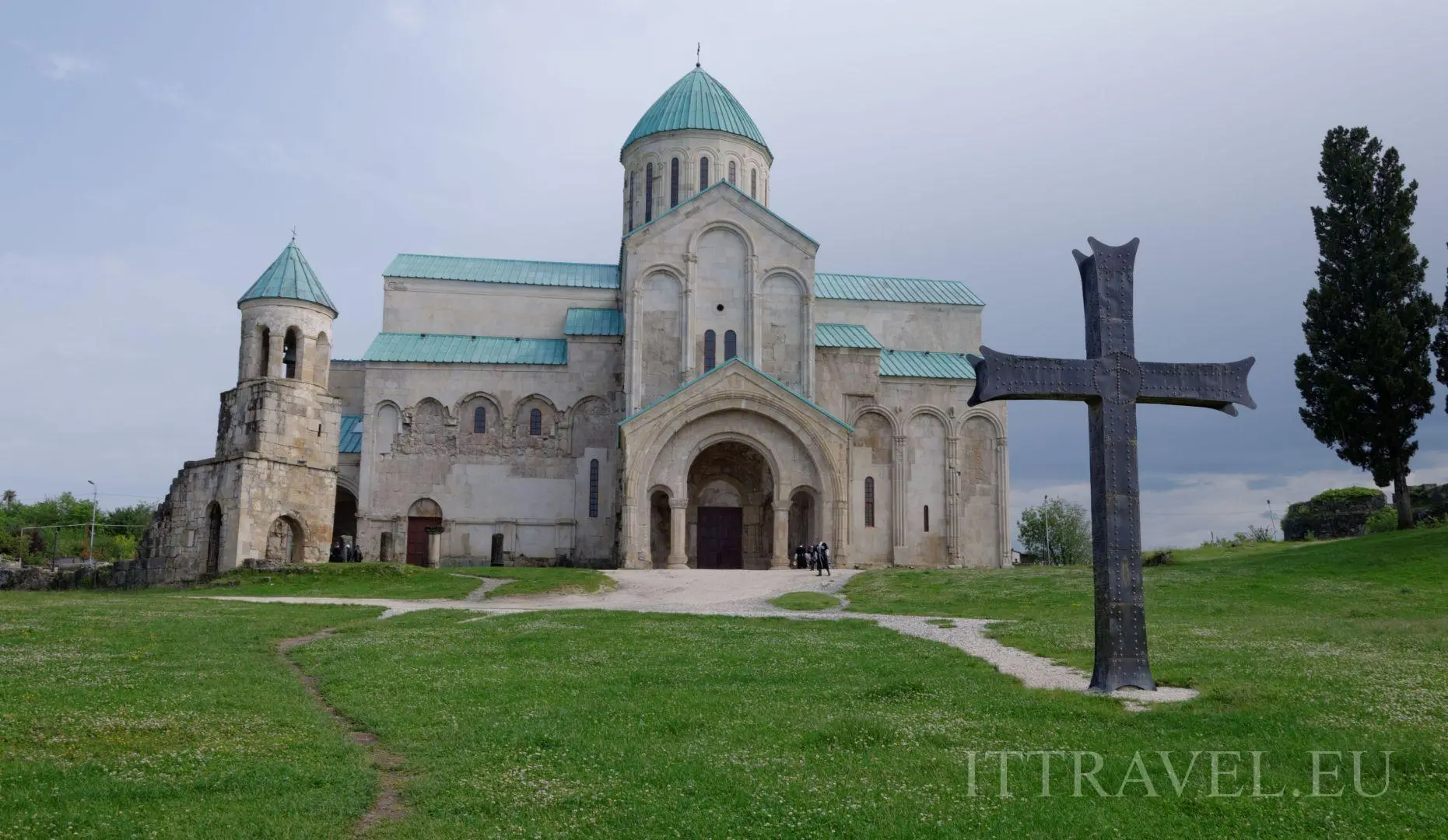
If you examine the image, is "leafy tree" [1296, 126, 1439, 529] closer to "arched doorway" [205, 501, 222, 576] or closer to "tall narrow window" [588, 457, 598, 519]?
"tall narrow window" [588, 457, 598, 519]

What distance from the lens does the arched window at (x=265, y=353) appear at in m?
32.9

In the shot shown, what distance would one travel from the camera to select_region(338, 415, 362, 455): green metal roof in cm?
3881

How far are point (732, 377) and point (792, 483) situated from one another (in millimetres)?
3869

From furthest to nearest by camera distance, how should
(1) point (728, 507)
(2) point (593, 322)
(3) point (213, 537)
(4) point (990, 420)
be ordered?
(4) point (990, 420)
(2) point (593, 322)
(1) point (728, 507)
(3) point (213, 537)

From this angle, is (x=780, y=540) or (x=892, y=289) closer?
(x=780, y=540)

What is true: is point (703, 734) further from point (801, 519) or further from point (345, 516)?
Result: point (345, 516)

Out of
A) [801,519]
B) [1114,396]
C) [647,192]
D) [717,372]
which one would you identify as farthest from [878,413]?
[1114,396]

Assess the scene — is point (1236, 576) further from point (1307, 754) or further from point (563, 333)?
point (563, 333)

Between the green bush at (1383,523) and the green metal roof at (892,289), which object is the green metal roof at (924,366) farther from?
the green bush at (1383,523)

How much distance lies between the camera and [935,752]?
7.98m

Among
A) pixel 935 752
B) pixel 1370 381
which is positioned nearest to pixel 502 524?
pixel 1370 381

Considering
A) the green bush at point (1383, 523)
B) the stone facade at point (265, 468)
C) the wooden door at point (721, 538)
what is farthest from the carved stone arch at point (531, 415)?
the green bush at point (1383, 523)

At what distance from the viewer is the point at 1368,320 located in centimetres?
3148

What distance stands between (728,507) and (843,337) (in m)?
7.63
